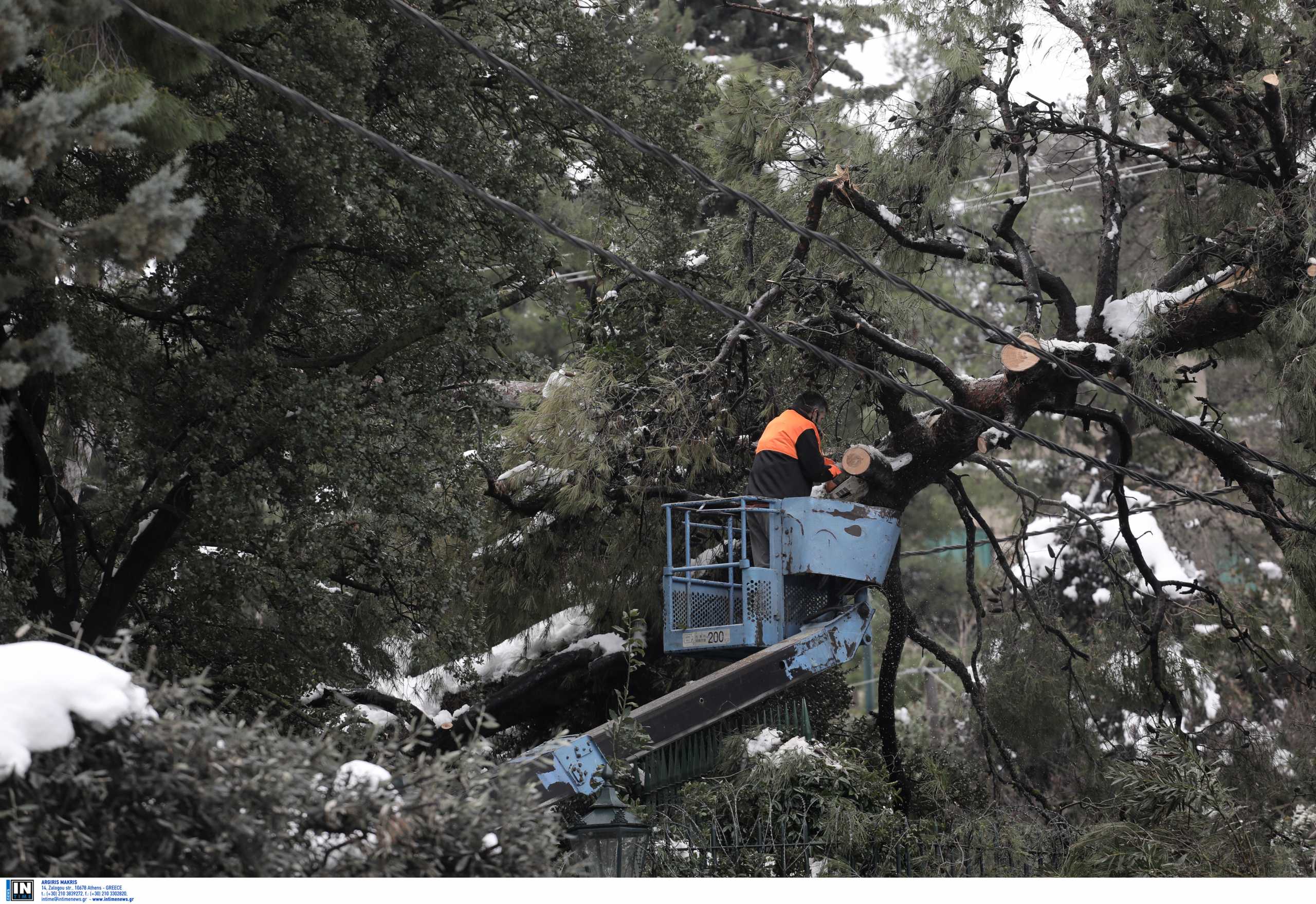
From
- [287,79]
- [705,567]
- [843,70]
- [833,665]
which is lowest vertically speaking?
[833,665]

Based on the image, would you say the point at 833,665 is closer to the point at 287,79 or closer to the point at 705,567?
the point at 705,567

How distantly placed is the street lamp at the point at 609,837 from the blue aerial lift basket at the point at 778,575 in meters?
2.08

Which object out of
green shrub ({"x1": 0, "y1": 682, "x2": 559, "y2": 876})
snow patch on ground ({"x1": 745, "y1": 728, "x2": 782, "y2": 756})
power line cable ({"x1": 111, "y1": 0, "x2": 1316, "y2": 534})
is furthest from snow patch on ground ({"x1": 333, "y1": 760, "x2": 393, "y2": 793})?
snow patch on ground ({"x1": 745, "y1": 728, "x2": 782, "y2": 756})

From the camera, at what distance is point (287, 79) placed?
32.1 feet

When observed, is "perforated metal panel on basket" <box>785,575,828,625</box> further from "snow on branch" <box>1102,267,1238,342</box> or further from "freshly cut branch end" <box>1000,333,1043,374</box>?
"snow on branch" <box>1102,267,1238,342</box>

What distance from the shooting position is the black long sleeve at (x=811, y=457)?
31.6 feet

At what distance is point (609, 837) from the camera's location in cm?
737

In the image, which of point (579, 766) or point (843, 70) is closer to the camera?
point (579, 766)

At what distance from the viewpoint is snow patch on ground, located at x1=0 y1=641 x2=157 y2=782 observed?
14.8 feet

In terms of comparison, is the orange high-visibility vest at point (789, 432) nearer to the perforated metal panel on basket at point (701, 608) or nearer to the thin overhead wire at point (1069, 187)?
the perforated metal panel on basket at point (701, 608)

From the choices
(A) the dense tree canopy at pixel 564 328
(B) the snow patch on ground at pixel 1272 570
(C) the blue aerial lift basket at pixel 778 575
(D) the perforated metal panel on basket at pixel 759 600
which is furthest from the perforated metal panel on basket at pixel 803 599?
(B) the snow patch on ground at pixel 1272 570

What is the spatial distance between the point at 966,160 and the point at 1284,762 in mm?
8507

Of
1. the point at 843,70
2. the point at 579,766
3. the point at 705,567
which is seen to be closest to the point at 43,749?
the point at 579,766

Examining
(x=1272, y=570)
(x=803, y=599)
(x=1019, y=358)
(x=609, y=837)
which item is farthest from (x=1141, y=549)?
(x=609, y=837)
